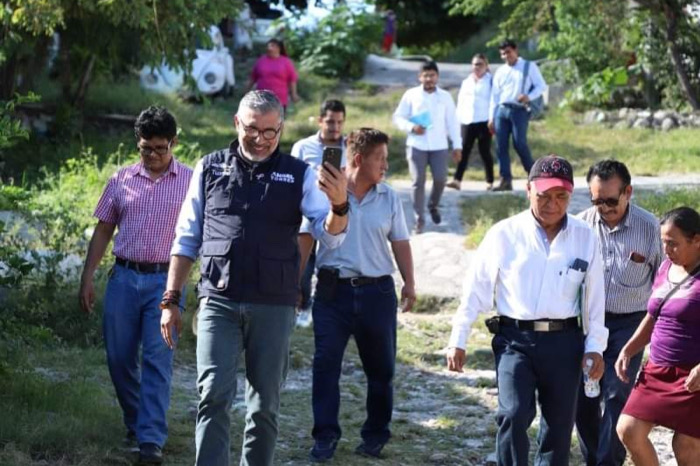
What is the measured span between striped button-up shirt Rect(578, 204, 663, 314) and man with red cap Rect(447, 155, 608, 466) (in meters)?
0.91

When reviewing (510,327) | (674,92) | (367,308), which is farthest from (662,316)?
(674,92)

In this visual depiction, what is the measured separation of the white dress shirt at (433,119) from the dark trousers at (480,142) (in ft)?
8.59

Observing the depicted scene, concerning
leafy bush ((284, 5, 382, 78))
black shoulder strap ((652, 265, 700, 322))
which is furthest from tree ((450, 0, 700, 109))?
black shoulder strap ((652, 265, 700, 322))

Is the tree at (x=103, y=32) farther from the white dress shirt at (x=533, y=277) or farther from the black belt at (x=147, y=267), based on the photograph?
the white dress shirt at (x=533, y=277)

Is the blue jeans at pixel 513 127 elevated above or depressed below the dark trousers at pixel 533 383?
above

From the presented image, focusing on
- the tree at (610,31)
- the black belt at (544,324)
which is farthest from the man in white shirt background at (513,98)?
the black belt at (544,324)

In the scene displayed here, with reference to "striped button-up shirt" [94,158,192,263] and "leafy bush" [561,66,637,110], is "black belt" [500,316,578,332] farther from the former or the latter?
"leafy bush" [561,66,637,110]

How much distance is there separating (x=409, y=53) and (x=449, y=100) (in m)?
22.8

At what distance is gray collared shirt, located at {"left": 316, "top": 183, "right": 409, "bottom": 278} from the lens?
7.19 meters

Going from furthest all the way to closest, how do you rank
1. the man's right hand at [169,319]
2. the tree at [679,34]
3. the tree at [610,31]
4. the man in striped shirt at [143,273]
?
the tree at [610,31]
the tree at [679,34]
the man in striped shirt at [143,273]
the man's right hand at [169,319]

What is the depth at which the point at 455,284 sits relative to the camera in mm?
12242

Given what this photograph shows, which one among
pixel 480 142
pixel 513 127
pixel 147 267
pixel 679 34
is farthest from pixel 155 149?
pixel 679 34

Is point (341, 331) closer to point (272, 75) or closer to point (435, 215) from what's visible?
point (435, 215)

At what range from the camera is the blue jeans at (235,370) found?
225 inches
